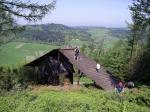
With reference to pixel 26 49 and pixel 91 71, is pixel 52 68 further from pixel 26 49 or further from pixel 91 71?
pixel 26 49

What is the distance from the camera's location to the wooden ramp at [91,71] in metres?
34.0

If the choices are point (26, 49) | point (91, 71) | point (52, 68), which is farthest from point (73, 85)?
point (26, 49)

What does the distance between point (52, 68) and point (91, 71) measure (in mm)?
5133

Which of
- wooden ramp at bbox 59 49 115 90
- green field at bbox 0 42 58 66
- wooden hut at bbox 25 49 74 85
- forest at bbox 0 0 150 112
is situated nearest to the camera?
forest at bbox 0 0 150 112

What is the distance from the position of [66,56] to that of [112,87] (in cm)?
663

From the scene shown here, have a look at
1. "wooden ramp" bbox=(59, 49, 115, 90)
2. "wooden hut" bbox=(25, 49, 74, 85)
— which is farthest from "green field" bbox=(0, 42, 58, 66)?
"wooden ramp" bbox=(59, 49, 115, 90)

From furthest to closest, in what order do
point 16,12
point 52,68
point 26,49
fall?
point 26,49
point 52,68
point 16,12

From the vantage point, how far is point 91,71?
3578 cm

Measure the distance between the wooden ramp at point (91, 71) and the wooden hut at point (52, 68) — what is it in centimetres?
66

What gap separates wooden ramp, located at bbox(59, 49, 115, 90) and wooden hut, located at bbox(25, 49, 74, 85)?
66 centimetres

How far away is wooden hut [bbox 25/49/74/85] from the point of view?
3738cm

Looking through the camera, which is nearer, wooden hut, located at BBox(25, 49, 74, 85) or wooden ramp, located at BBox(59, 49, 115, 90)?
wooden ramp, located at BBox(59, 49, 115, 90)

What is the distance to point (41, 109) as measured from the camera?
50.3 ft

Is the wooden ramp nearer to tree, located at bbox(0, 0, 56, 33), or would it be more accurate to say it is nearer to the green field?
tree, located at bbox(0, 0, 56, 33)
